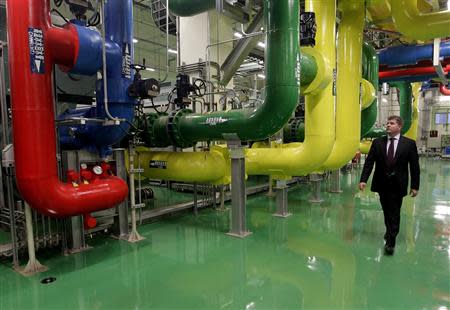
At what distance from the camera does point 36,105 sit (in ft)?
7.42

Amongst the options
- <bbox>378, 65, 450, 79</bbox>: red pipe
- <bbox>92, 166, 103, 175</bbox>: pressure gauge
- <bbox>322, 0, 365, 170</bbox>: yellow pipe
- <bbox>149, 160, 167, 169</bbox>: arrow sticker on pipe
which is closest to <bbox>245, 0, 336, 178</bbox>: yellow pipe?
<bbox>322, 0, 365, 170</bbox>: yellow pipe

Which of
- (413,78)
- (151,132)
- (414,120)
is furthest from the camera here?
(414,120)

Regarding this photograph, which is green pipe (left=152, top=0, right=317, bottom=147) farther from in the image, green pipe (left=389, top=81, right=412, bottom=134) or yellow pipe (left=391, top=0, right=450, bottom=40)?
green pipe (left=389, top=81, right=412, bottom=134)

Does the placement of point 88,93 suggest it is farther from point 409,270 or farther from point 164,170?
point 409,270

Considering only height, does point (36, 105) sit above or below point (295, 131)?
above

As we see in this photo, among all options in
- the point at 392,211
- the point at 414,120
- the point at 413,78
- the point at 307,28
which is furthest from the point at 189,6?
the point at 414,120

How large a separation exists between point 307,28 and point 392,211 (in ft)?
6.42

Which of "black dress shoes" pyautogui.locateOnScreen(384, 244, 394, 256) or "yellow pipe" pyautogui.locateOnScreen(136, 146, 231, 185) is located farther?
"yellow pipe" pyautogui.locateOnScreen(136, 146, 231, 185)

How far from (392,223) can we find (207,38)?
453cm

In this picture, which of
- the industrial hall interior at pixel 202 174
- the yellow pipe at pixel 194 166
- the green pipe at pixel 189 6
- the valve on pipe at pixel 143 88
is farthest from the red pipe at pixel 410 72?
the valve on pipe at pixel 143 88

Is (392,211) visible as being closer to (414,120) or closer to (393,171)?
(393,171)

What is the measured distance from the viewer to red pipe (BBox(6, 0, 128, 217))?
2.22 m

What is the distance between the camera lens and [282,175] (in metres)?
3.87

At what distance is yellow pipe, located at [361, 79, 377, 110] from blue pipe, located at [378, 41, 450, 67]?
136 cm
